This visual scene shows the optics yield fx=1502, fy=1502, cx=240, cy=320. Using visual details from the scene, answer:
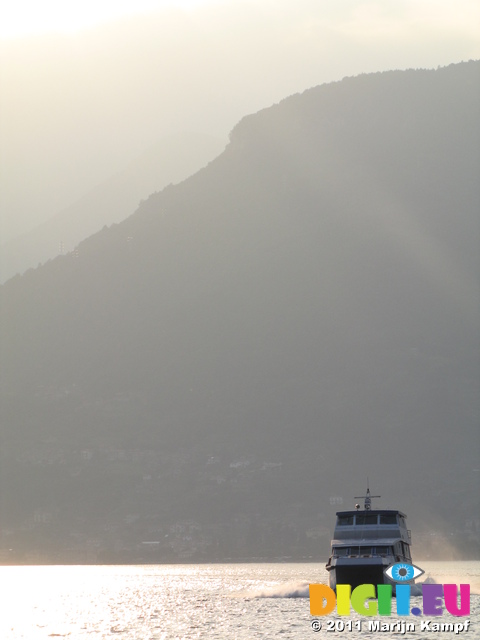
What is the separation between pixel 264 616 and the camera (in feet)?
498

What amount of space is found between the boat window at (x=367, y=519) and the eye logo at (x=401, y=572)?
18.6ft

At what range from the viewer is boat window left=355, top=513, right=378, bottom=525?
15312 cm

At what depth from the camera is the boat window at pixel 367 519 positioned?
153m

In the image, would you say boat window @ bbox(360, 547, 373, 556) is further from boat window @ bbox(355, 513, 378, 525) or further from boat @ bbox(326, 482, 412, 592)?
boat window @ bbox(355, 513, 378, 525)

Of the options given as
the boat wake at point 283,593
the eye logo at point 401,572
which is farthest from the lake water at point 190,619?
the eye logo at point 401,572

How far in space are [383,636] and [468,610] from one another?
17.2 m

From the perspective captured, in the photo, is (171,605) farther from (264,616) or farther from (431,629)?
(431,629)

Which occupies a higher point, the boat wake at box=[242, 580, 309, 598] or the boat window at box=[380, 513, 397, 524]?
the boat wake at box=[242, 580, 309, 598]

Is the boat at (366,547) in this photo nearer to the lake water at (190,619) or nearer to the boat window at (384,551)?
the boat window at (384,551)

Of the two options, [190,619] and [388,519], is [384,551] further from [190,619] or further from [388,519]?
[190,619]

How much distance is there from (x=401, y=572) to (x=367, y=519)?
8203 mm

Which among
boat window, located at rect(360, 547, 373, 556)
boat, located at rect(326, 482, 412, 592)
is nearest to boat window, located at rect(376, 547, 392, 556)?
boat, located at rect(326, 482, 412, 592)

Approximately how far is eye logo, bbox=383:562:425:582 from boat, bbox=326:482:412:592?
0.43 m

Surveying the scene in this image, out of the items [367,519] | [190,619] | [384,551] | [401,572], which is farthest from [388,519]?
[190,619]
